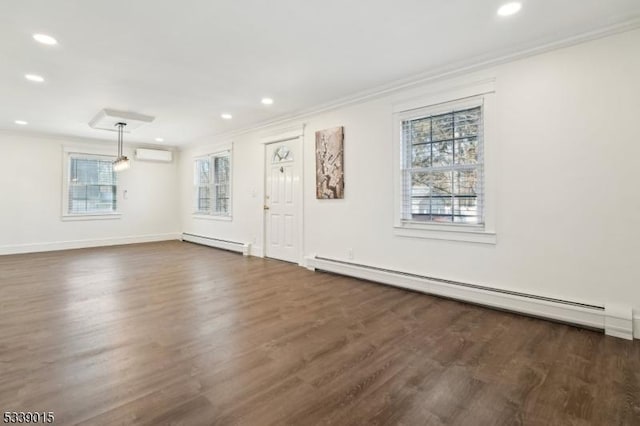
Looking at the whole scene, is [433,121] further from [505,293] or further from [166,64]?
[166,64]

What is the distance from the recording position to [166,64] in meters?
3.49

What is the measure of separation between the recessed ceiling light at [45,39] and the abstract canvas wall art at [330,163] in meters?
3.28

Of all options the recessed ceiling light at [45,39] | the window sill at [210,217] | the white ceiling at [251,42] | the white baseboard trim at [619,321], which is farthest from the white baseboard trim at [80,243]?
the white baseboard trim at [619,321]

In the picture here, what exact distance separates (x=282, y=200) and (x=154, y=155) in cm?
454

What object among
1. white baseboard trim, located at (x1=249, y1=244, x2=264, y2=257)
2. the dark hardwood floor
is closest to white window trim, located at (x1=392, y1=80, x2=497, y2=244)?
the dark hardwood floor

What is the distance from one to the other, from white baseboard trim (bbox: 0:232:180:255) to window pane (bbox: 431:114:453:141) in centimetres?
751

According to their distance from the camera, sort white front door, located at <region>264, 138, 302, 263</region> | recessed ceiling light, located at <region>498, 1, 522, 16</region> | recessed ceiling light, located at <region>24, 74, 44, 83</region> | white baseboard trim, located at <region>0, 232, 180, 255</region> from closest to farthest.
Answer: recessed ceiling light, located at <region>498, 1, 522, 16</region>
recessed ceiling light, located at <region>24, 74, 44, 83</region>
white front door, located at <region>264, 138, 302, 263</region>
white baseboard trim, located at <region>0, 232, 180, 255</region>

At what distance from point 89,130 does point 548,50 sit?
7.81 m

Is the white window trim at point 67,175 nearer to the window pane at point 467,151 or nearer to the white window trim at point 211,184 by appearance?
the white window trim at point 211,184

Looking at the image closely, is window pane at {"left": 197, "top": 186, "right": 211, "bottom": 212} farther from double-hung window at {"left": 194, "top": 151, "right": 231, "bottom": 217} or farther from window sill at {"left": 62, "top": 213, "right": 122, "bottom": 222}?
window sill at {"left": 62, "top": 213, "right": 122, "bottom": 222}

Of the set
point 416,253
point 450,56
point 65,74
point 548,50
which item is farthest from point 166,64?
point 548,50

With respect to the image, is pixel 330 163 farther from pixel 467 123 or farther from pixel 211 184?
pixel 211 184

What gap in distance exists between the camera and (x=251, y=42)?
3.03 metres

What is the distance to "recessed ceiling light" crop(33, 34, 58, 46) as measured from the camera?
285cm
